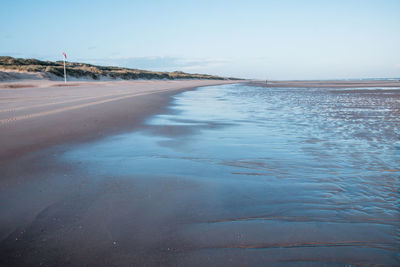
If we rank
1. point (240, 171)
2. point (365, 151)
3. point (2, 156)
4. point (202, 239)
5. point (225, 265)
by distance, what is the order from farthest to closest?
point (365, 151), point (2, 156), point (240, 171), point (202, 239), point (225, 265)

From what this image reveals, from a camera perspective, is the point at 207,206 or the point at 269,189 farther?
the point at 269,189

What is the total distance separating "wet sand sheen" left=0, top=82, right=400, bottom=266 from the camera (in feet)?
5.33

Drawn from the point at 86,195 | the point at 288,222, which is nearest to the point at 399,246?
the point at 288,222

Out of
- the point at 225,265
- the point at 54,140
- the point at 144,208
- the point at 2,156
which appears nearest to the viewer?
the point at 225,265

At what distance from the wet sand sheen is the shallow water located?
10mm

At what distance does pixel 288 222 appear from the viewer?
1999mm

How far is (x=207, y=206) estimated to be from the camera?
7.42 ft

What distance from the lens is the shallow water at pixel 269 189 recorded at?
167 centimetres

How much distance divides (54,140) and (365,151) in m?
4.88

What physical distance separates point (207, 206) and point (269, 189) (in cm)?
72

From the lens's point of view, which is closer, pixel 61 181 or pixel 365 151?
pixel 61 181

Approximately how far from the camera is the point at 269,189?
2625mm

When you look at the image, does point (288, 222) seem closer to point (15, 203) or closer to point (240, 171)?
point (240, 171)

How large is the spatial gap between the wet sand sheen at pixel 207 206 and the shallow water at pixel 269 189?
0.01 m
